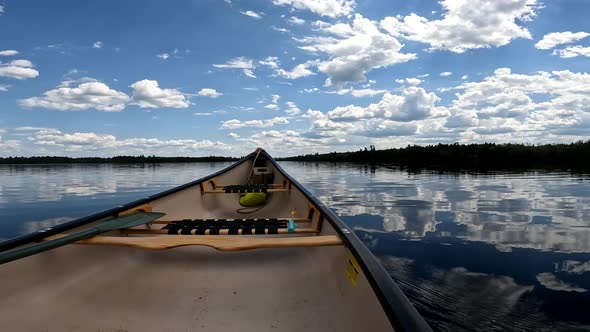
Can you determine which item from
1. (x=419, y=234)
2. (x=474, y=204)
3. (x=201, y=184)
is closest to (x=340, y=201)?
(x=474, y=204)

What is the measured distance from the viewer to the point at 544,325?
133 inches

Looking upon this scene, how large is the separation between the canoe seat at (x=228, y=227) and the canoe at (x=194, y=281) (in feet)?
0.04

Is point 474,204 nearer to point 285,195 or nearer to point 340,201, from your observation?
point 340,201

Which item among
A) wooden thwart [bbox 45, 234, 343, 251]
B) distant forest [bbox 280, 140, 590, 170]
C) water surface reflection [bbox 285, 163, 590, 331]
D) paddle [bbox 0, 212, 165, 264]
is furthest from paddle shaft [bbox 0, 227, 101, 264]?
distant forest [bbox 280, 140, 590, 170]

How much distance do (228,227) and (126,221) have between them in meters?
1.06

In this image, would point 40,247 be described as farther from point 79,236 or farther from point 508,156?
point 508,156

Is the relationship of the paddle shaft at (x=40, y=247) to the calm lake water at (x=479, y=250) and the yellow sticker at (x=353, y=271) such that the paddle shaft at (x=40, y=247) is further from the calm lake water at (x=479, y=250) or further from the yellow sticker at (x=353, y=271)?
the calm lake water at (x=479, y=250)

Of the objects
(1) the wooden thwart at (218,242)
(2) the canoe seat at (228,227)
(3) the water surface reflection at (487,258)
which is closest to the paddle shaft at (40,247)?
(1) the wooden thwart at (218,242)

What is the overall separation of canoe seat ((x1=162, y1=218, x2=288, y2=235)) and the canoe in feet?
0.04

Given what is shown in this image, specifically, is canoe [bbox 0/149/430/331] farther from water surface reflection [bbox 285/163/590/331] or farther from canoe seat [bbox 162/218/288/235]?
water surface reflection [bbox 285/163/590/331]

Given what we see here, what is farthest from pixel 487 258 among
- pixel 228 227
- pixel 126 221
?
pixel 126 221

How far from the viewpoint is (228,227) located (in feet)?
12.1

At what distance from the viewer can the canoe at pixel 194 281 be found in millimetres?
2354

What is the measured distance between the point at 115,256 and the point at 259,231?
1514mm
